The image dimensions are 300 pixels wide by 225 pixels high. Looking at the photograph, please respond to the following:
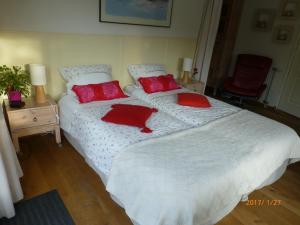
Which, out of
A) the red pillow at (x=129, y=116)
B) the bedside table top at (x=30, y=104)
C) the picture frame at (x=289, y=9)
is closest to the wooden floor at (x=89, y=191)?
the bedside table top at (x=30, y=104)

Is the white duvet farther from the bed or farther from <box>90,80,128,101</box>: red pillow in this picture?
<box>90,80,128,101</box>: red pillow

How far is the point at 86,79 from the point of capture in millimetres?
2576

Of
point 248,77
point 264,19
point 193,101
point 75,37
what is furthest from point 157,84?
point 264,19

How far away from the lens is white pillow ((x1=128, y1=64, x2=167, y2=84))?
10.3ft

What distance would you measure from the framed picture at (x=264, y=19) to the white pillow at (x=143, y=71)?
2506 mm

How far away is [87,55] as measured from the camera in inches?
108

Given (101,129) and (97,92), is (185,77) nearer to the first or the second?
(97,92)

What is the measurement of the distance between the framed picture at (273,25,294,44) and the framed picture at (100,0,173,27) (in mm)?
2252

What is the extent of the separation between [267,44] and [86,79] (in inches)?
144

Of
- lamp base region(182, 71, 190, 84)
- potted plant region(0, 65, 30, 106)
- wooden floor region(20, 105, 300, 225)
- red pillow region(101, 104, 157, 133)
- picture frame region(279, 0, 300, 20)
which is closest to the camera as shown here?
wooden floor region(20, 105, 300, 225)

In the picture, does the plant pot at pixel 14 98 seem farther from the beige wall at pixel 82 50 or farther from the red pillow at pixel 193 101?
the red pillow at pixel 193 101

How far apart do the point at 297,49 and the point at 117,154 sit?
399 centimetres

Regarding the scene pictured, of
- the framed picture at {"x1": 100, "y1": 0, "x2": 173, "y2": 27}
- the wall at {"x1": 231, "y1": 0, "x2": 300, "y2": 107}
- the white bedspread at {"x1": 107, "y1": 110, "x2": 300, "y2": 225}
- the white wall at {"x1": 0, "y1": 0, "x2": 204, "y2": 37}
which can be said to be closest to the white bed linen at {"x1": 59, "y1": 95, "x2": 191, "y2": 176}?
the white bedspread at {"x1": 107, "y1": 110, "x2": 300, "y2": 225}

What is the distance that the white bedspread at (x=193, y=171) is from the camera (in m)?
1.23
